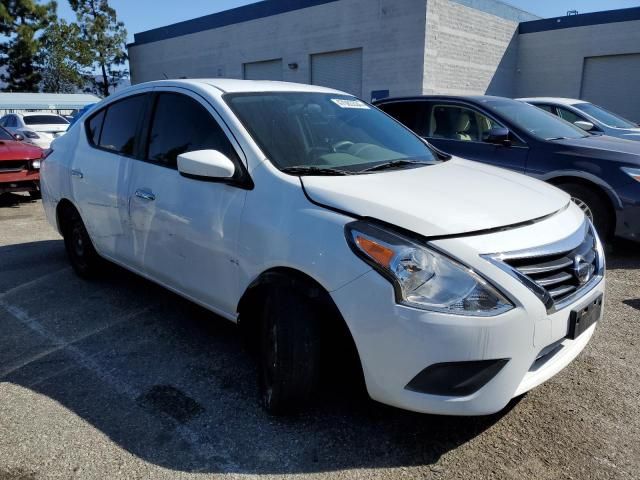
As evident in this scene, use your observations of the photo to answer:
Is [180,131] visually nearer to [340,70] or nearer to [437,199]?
[437,199]

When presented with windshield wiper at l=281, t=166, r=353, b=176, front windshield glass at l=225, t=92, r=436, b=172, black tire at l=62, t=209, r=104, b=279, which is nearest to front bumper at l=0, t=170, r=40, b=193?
black tire at l=62, t=209, r=104, b=279

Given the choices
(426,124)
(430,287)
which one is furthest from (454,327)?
(426,124)

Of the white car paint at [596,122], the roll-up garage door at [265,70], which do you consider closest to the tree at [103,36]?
the roll-up garage door at [265,70]

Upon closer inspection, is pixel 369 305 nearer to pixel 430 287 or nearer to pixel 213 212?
pixel 430 287

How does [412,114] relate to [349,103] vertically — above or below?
below

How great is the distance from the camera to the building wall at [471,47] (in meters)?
18.3

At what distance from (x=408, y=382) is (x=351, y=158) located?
55.5 inches

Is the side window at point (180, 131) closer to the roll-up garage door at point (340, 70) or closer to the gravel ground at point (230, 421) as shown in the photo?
the gravel ground at point (230, 421)

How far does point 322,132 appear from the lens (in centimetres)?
320

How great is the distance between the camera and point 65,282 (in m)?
4.72

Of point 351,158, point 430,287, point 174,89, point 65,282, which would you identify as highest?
point 174,89

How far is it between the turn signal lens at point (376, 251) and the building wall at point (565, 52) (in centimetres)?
2063

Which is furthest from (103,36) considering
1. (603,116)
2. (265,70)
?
(603,116)

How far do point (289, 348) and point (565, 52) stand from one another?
71.8 ft
